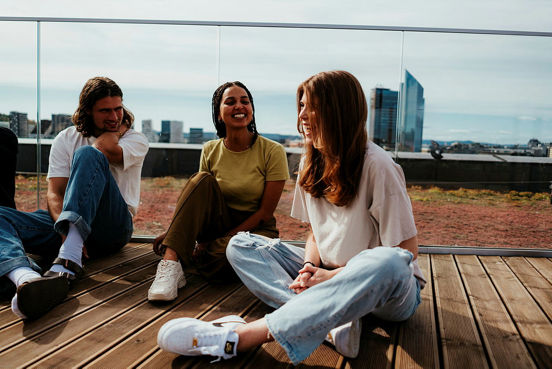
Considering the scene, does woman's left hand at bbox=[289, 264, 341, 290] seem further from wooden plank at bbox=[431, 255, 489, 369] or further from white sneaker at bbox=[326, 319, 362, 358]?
wooden plank at bbox=[431, 255, 489, 369]

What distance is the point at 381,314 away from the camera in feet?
5.58

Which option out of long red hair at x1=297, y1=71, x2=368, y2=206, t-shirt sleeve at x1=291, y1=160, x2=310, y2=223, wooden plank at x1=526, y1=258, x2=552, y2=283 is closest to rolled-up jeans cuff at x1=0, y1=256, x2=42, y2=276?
t-shirt sleeve at x1=291, y1=160, x2=310, y2=223

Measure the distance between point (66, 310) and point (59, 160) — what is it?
3.19ft

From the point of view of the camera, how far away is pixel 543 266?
9.12ft

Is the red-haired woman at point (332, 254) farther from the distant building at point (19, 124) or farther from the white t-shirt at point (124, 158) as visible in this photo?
the distant building at point (19, 124)

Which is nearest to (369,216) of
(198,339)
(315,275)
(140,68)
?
(315,275)

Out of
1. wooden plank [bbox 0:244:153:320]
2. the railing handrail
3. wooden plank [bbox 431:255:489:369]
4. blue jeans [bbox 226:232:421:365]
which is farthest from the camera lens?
the railing handrail

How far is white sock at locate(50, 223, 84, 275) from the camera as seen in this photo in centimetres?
203

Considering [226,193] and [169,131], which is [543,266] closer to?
[226,193]

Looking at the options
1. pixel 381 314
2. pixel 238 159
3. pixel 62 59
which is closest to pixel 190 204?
pixel 238 159

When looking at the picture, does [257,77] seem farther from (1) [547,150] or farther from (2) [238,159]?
(1) [547,150]

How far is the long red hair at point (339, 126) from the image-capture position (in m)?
1.55

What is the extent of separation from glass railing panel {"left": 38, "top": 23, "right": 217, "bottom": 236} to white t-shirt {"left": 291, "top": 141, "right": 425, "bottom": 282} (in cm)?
151

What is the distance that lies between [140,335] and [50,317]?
0.41 meters
